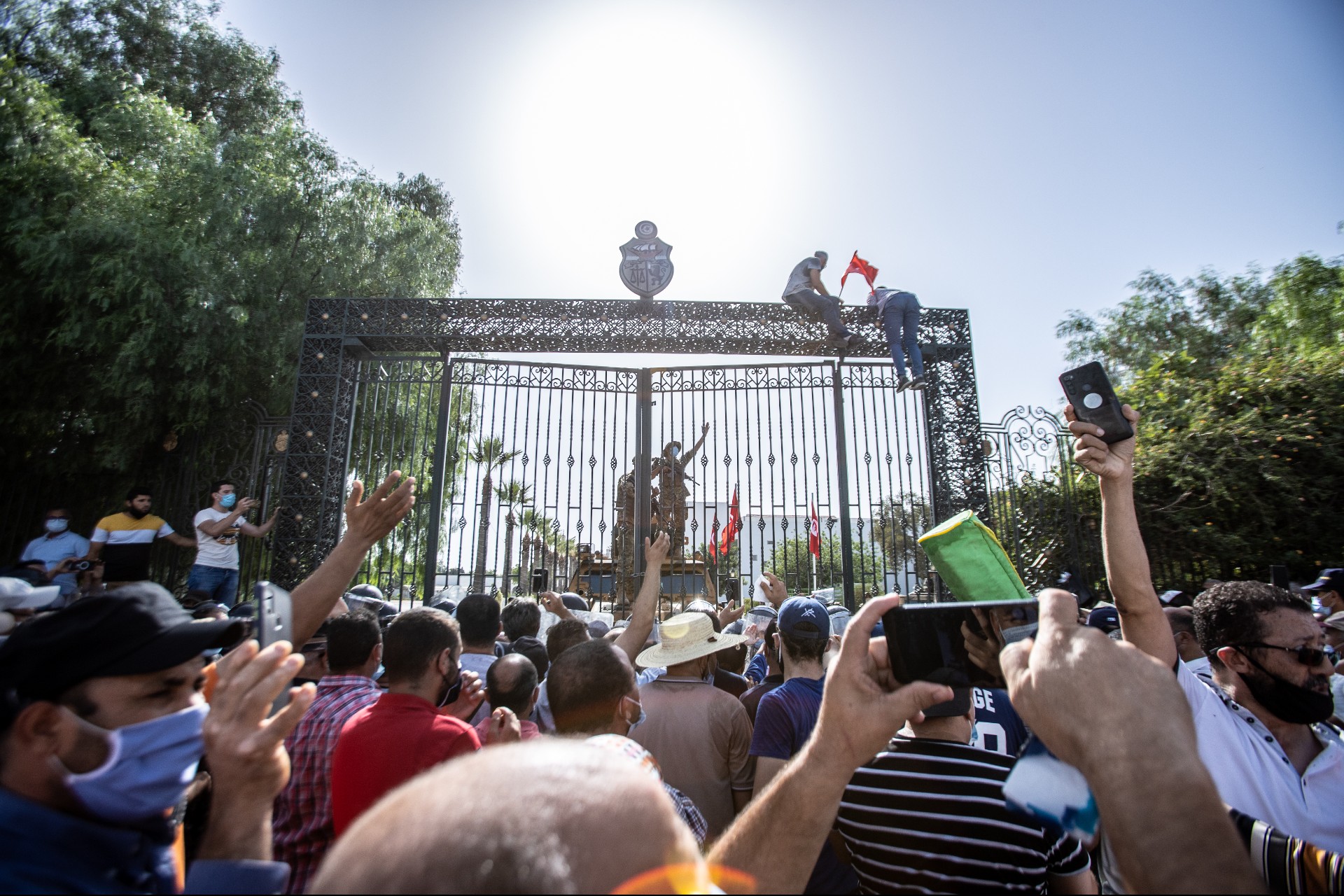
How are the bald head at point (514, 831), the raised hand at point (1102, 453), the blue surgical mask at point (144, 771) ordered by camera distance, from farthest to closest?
the raised hand at point (1102, 453) < the blue surgical mask at point (144, 771) < the bald head at point (514, 831)

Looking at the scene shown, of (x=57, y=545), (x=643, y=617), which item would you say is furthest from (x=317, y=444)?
(x=643, y=617)

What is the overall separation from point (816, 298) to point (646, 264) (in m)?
2.45

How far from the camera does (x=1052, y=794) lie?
1044 millimetres

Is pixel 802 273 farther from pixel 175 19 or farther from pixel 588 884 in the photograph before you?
pixel 175 19

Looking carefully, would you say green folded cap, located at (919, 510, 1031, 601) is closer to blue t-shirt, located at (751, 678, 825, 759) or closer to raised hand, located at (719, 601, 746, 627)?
blue t-shirt, located at (751, 678, 825, 759)

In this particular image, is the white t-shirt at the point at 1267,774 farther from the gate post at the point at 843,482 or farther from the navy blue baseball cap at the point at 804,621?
the gate post at the point at 843,482

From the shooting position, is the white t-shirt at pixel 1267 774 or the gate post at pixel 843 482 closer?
the white t-shirt at pixel 1267 774

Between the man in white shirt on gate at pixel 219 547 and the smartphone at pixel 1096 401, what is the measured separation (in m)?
8.23

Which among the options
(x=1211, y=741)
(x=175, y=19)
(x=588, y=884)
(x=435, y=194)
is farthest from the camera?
(x=435, y=194)

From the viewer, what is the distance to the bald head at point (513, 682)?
124 inches

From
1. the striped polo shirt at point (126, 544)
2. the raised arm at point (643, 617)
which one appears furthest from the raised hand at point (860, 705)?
the striped polo shirt at point (126, 544)

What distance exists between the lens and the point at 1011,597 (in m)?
1.74

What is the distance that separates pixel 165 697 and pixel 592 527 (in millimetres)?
8490

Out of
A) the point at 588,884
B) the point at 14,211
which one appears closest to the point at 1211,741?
the point at 588,884
